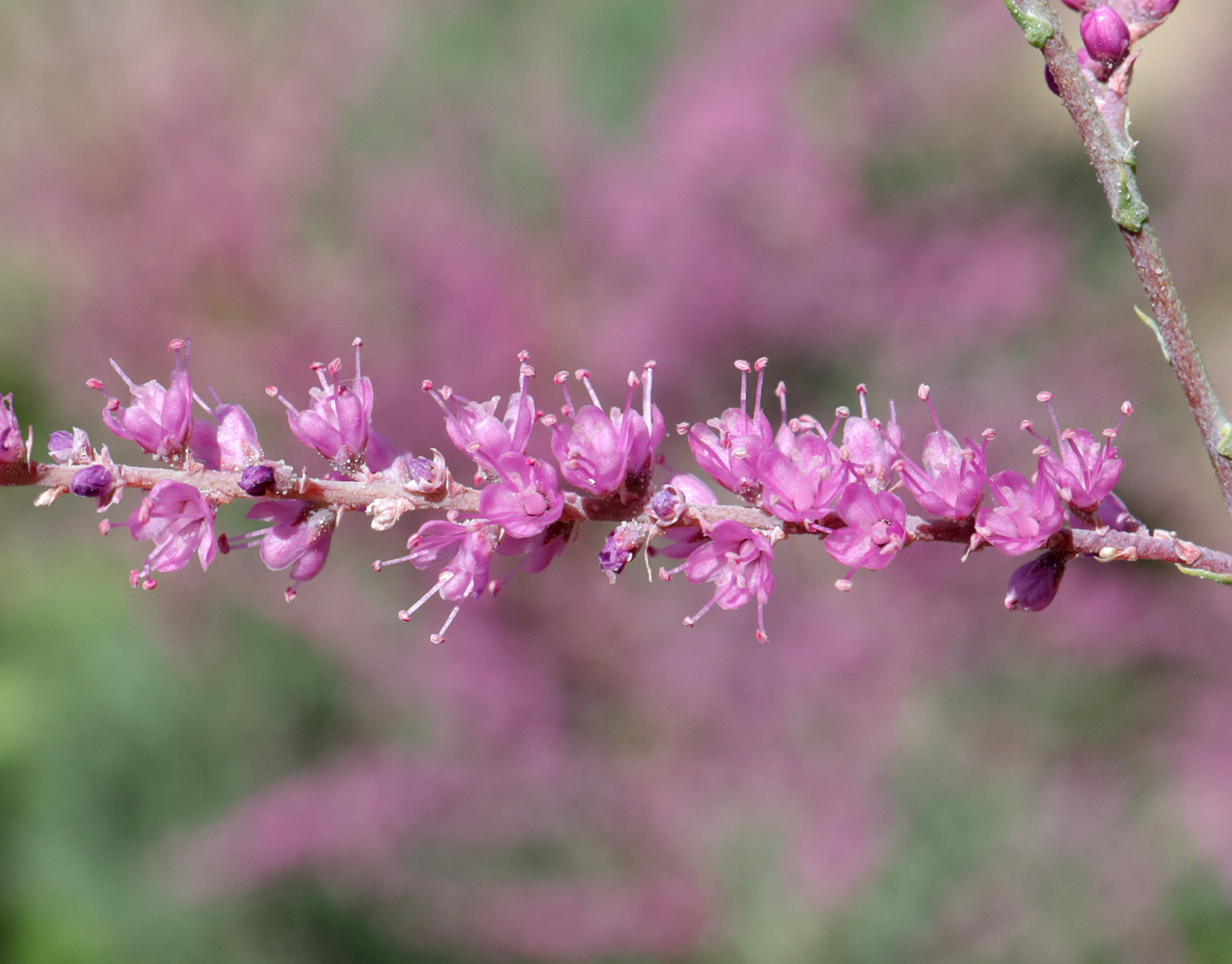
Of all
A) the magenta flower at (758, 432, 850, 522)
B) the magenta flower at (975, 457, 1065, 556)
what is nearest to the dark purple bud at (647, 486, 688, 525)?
the magenta flower at (758, 432, 850, 522)

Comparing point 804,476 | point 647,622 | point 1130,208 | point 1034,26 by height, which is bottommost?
point 647,622

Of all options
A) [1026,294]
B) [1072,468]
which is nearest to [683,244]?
[1026,294]

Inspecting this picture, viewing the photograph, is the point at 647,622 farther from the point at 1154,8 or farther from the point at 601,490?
the point at 1154,8

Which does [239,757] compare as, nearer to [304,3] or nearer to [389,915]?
[389,915]

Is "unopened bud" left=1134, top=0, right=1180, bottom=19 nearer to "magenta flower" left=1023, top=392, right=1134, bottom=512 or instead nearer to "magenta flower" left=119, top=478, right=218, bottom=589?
"magenta flower" left=1023, top=392, right=1134, bottom=512

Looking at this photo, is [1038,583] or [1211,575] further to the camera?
→ [1038,583]

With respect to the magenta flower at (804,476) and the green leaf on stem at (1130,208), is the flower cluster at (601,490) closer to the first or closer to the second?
the magenta flower at (804,476)

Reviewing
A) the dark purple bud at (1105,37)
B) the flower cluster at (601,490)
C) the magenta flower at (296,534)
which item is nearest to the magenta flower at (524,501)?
the flower cluster at (601,490)

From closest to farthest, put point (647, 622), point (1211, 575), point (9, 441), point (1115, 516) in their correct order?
point (1211, 575), point (9, 441), point (1115, 516), point (647, 622)

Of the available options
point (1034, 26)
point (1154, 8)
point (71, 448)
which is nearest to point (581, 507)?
point (71, 448)
